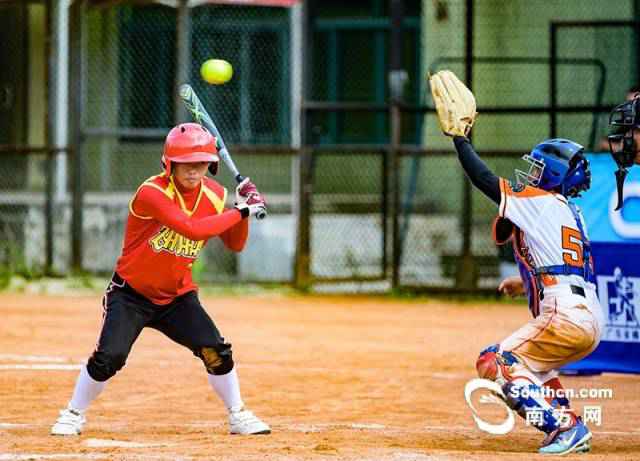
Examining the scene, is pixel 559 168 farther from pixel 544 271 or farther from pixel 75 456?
pixel 75 456

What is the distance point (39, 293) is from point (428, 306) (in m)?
4.49

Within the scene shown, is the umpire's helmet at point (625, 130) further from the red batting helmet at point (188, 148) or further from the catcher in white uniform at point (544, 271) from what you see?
the red batting helmet at point (188, 148)

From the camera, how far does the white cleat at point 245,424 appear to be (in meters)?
7.23

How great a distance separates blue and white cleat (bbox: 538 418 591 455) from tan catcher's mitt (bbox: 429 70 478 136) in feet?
5.30

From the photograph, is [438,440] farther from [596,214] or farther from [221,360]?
[596,214]

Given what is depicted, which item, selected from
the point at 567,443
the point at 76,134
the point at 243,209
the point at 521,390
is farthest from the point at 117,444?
Answer: the point at 76,134

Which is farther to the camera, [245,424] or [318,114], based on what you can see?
[318,114]

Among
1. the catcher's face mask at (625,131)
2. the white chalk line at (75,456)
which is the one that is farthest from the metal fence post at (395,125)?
the white chalk line at (75,456)

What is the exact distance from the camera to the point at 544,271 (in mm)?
6836

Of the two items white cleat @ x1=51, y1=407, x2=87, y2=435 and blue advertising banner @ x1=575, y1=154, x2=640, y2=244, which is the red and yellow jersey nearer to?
white cleat @ x1=51, y1=407, x2=87, y2=435

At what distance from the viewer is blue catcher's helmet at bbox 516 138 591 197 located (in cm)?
689

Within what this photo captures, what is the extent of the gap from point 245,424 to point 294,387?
207 cm

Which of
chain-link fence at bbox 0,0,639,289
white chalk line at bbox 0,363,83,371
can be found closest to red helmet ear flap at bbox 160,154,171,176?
white chalk line at bbox 0,363,83,371

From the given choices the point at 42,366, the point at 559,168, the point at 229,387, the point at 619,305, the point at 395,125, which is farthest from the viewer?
the point at 395,125
